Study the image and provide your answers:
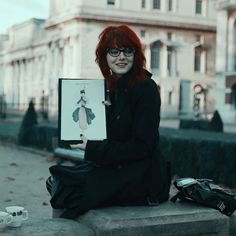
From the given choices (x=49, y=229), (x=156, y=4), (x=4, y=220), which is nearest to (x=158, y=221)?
(x=49, y=229)

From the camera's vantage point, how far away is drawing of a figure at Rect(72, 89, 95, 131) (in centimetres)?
381

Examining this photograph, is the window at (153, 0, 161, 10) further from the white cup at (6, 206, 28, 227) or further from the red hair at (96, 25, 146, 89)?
the white cup at (6, 206, 28, 227)

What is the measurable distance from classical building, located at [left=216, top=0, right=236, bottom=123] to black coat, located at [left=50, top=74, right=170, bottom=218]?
33.5 m

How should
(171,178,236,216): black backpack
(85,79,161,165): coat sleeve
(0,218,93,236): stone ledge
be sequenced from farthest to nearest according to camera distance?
(171,178,236,216): black backpack, (85,79,161,165): coat sleeve, (0,218,93,236): stone ledge

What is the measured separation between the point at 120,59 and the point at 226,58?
35502mm

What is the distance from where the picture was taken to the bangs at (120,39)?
3.82 meters

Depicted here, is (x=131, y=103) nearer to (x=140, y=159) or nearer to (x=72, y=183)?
(x=140, y=159)

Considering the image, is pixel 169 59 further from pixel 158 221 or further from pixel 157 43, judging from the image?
pixel 158 221

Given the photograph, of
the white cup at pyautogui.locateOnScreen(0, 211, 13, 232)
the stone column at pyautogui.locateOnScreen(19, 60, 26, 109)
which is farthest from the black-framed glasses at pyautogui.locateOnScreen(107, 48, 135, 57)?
the stone column at pyautogui.locateOnScreen(19, 60, 26, 109)

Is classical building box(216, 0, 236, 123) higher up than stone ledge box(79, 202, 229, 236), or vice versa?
classical building box(216, 0, 236, 123)

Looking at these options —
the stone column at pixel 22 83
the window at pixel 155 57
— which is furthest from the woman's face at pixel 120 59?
the stone column at pixel 22 83

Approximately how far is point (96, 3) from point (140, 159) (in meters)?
44.1

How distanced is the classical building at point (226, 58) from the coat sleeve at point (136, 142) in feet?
110

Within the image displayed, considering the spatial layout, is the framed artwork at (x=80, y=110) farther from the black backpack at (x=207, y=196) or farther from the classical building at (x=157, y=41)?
the classical building at (x=157, y=41)
